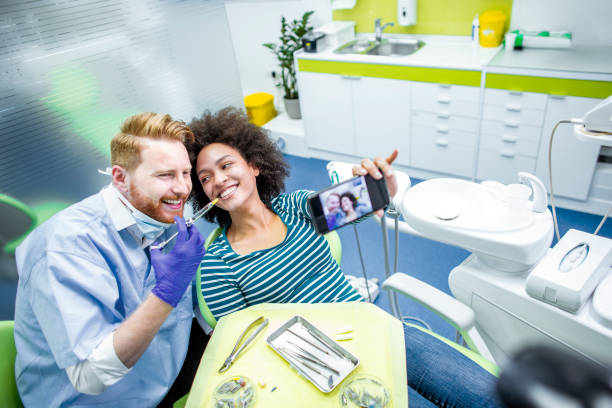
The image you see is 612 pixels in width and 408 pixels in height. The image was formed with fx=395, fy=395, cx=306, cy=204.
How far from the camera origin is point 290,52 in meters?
3.82

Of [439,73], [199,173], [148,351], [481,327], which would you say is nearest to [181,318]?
[148,351]

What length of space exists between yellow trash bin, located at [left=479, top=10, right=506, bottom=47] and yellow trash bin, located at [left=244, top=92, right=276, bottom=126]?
2161mm

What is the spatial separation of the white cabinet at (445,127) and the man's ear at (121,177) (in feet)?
7.56

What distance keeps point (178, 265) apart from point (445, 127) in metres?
2.42

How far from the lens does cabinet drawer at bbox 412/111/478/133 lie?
2826 mm

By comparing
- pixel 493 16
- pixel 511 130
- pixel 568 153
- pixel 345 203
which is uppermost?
pixel 493 16

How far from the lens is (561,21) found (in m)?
2.74

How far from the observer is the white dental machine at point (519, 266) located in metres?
1.09

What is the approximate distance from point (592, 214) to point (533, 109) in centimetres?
85

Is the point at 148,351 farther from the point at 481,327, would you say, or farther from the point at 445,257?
the point at 445,257

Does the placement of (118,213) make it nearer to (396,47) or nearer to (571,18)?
(396,47)

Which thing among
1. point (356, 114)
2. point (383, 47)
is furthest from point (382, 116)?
point (383, 47)

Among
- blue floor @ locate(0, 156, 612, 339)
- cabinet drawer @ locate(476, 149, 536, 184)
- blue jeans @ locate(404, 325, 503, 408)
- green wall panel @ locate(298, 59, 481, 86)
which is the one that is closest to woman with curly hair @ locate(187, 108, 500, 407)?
blue jeans @ locate(404, 325, 503, 408)

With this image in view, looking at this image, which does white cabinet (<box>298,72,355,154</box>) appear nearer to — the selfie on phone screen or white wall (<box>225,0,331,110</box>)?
white wall (<box>225,0,331,110</box>)
